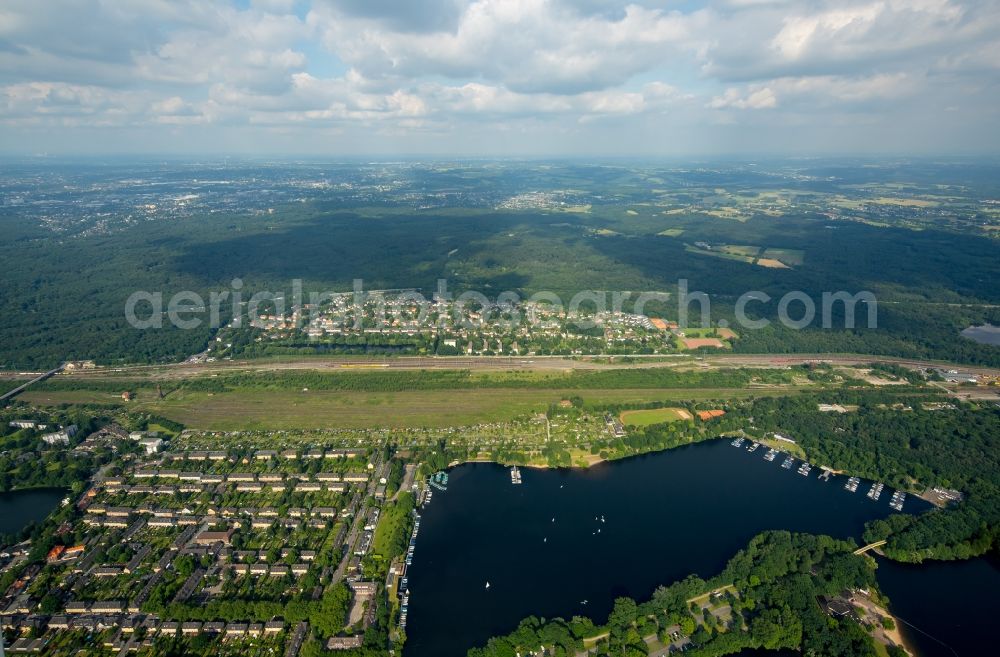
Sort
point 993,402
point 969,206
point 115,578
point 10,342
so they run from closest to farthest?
point 115,578 → point 993,402 → point 10,342 → point 969,206

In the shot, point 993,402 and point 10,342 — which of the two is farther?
point 10,342

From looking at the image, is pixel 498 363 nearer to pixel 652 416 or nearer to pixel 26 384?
pixel 652 416

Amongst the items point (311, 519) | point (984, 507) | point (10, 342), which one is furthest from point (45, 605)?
point (984, 507)

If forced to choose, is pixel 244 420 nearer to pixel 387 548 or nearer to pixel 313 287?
pixel 387 548

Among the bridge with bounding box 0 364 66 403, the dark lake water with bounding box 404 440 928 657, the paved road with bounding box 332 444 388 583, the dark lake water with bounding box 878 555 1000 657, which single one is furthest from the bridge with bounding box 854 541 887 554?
the bridge with bounding box 0 364 66 403

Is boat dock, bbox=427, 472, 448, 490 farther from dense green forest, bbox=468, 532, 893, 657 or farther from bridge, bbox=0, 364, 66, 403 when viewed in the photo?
bridge, bbox=0, 364, 66, 403

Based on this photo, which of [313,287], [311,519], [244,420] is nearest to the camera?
[311,519]
